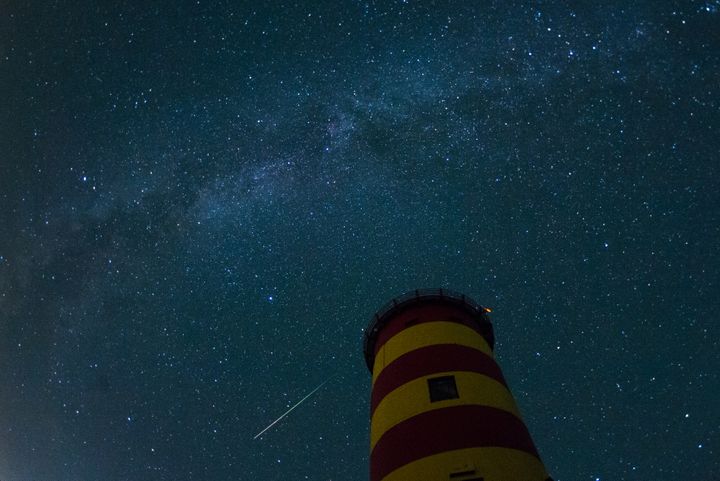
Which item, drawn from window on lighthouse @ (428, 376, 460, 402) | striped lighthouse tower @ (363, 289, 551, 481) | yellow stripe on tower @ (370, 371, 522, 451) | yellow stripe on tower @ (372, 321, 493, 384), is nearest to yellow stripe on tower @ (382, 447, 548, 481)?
striped lighthouse tower @ (363, 289, 551, 481)

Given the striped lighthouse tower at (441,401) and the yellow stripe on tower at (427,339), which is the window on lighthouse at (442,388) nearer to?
the striped lighthouse tower at (441,401)

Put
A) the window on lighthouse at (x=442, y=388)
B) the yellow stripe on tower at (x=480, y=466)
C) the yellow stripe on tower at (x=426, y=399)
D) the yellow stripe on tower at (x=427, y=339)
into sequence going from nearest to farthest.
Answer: the yellow stripe on tower at (x=480, y=466) → the yellow stripe on tower at (x=426, y=399) → the window on lighthouse at (x=442, y=388) → the yellow stripe on tower at (x=427, y=339)

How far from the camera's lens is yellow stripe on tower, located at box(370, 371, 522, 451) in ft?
45.0

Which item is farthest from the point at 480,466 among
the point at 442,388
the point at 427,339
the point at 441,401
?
the point at 427,339

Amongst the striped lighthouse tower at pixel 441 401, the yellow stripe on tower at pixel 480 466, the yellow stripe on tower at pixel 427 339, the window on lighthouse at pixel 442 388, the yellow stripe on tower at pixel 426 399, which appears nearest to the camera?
the yellow stripe on tower at pixel 480 466

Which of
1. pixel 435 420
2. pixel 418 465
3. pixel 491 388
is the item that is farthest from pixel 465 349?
pixel 418 465

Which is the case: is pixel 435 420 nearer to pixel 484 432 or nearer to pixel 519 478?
pixel 484 432

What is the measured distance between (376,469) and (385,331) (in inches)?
194

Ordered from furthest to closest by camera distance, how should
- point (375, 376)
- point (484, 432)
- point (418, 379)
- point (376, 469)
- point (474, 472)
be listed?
point (375, 376)
point (418, 379)
point (376, 469)
point (484, 432)
point (474, 472)

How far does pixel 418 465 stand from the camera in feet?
40.9

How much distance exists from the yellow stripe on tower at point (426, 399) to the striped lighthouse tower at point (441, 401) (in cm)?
3

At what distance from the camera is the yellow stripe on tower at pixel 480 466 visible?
1183 cm


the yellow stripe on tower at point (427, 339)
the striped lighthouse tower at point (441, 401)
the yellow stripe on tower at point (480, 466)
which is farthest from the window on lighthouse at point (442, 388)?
the yellow stripe on tower at point (480, 466)

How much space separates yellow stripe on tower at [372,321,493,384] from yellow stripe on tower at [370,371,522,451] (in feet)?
4.43
